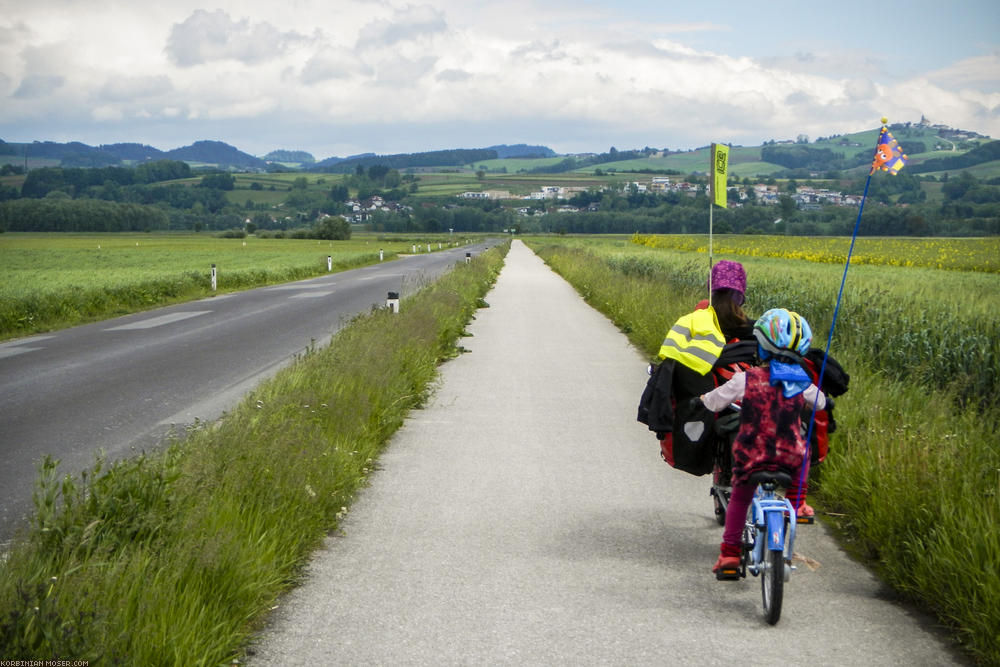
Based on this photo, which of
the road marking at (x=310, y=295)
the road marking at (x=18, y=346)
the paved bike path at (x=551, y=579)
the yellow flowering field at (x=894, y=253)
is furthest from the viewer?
the yellow flowering field at (x=894, y=253)

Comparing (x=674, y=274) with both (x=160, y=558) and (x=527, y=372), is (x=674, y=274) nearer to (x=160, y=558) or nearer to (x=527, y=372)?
(x=527, y=372)

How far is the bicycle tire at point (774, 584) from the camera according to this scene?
13.5ft

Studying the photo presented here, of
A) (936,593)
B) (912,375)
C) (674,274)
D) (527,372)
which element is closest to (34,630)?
(936,593)

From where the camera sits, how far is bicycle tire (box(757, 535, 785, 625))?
4109mm

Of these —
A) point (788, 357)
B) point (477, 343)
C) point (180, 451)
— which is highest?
point (788, 357)

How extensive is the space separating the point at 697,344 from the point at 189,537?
2744 millimetres

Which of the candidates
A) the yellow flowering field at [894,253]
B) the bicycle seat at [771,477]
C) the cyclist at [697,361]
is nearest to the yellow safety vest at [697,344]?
the cyclist at [697,361]

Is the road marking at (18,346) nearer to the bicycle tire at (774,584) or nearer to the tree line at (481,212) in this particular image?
the bicycle tire at (774,584)

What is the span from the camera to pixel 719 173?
8.59m

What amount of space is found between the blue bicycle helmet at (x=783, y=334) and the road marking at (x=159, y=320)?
53.2 ft

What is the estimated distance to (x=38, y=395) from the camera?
34.2 ft

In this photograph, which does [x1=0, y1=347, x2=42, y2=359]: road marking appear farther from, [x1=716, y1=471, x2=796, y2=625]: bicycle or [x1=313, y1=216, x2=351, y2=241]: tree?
[x1=313, y1=216, x2=351, y2=241]: tree

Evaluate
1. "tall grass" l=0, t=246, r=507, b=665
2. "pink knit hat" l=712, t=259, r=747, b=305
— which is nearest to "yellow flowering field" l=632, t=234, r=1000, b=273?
"pink knit hat" l=712, t=259, r=747, b=305

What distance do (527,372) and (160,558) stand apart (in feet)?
30.2
